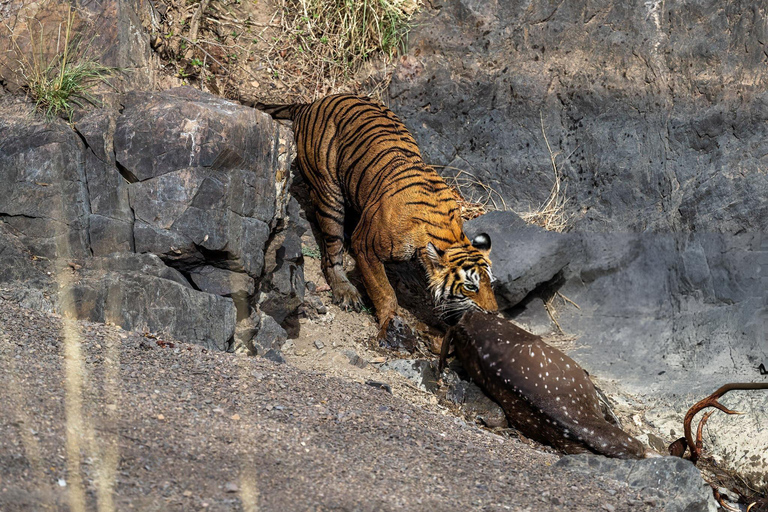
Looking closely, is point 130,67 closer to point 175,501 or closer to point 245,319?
point 245,319

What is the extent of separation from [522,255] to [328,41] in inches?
127

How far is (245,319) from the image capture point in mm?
5855

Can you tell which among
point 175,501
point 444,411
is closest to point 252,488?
point 175,501

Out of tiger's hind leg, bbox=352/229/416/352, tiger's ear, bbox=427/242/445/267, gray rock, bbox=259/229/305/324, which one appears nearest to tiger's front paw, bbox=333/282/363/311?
tiger's hind leg, bbox=352/229/416/352

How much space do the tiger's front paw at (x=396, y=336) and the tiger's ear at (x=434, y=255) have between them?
64cm

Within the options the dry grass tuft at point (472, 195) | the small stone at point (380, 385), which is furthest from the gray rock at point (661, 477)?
the dry grass tuft at point (472, 195)

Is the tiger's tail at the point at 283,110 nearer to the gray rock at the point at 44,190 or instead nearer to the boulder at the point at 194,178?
the boulder at the point at 194,178

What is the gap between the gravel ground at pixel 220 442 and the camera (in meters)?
3.24

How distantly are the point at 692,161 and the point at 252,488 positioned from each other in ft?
18.6

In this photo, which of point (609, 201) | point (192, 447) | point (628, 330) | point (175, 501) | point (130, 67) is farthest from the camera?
point (609, 201)

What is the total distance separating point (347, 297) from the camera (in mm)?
7203

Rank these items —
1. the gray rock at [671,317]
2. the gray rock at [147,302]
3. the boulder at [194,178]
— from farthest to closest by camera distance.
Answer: the gray rock at [671,317], the boulder at [194,178], the gray rock at [147,302]

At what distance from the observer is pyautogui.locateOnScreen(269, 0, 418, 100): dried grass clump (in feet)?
27.1

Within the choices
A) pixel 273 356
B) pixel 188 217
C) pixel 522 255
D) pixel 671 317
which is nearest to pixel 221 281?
pixel 188 217
